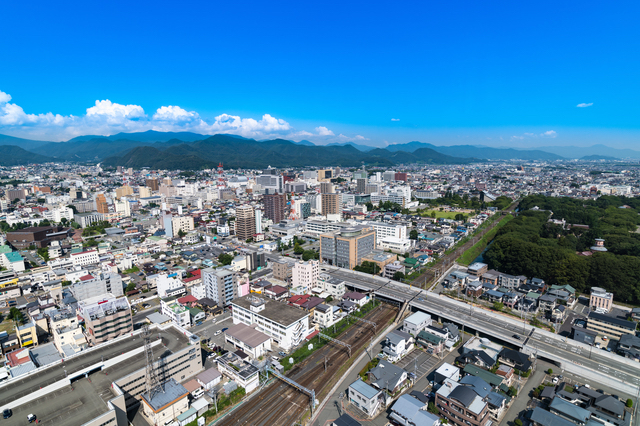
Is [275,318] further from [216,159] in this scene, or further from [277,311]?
[216,159]

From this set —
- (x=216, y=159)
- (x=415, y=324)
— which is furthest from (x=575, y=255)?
(x=216, y=159)

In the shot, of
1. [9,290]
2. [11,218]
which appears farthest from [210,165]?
[9,290]

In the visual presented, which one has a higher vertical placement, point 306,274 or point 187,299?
point 306,274

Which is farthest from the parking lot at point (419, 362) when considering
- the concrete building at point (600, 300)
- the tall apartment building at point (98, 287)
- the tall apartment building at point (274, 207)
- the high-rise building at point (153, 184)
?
the high-rise building at point (153, 184)

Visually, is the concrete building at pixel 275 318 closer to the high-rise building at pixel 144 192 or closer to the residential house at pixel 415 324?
the residential house at pixel 415 324

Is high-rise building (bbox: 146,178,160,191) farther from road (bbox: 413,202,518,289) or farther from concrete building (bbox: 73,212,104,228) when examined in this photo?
road (bbox: 413,202,518,289)
